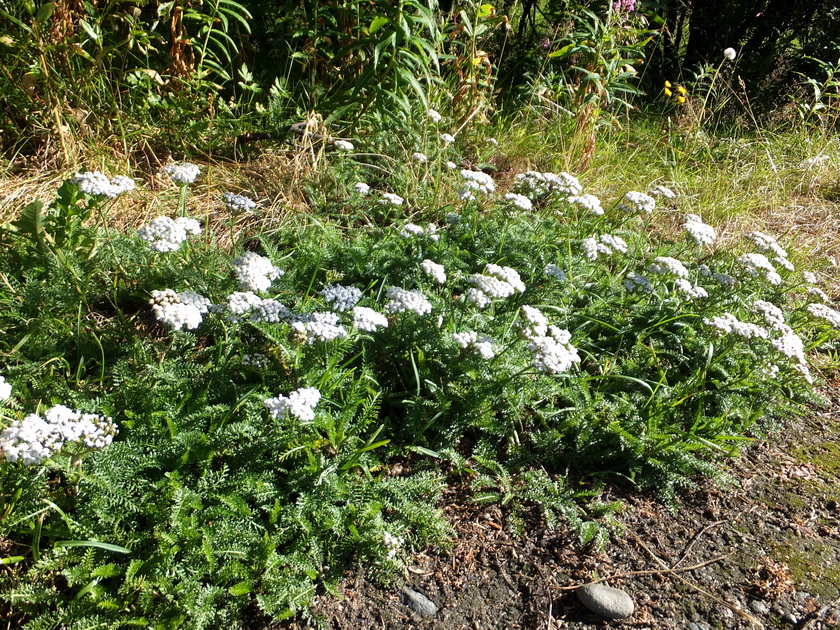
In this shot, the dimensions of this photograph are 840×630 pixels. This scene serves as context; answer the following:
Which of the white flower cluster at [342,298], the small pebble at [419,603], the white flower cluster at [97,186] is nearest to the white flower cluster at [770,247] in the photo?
the white flower cluster at [342,298]

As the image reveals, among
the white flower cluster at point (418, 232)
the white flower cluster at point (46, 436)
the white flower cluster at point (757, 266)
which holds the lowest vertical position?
the white flower cluster at point (46, 436)

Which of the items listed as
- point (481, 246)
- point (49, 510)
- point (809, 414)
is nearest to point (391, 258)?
point (481, 246)

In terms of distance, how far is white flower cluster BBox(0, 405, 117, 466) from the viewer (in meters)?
1.48

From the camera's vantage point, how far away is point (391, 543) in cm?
181

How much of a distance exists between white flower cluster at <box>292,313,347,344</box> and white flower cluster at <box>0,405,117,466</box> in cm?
62

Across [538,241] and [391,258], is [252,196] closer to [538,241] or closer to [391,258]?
[391,258]

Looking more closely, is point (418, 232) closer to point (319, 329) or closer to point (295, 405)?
point (319, 329)

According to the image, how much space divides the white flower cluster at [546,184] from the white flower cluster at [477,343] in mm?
1304

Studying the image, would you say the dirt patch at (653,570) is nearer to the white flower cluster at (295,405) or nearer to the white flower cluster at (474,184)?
the white flower cluster at (295,405)

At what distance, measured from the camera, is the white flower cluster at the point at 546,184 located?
3.23 meters

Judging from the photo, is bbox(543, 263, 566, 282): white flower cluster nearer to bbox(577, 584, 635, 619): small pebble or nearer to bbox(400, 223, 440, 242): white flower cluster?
bbox(400, 223, 440, 242): white flower cluster

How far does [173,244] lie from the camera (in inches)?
82.4

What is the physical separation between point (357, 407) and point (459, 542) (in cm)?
59

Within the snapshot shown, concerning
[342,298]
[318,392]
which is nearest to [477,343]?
[342,298]
